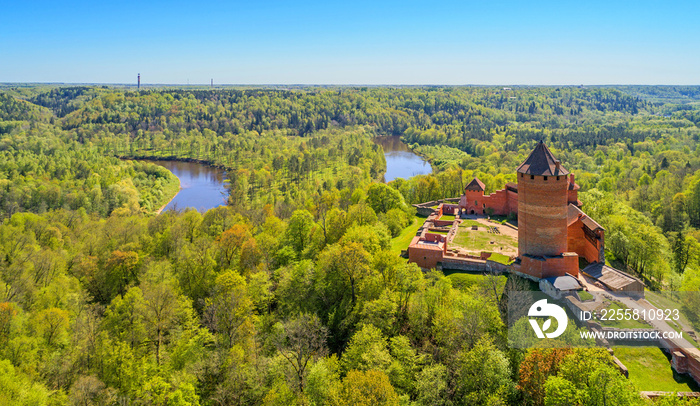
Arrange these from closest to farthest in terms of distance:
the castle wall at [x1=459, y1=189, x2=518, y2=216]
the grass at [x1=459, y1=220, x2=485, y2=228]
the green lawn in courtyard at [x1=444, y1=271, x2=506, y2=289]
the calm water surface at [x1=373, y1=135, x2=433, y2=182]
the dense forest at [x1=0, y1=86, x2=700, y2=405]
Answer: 1. the dense forest at [x1=0, y1=86, x2=700, y2=405]
2. the green lawn in courtyard at [x1=444, y1=271, x2=506, y2=289]
3. the grass at [x1=459, y1=220, x2=485, y2=228]
4. the castle wall at [x1=459, y1=189, x2=518, y2=216]
5. the calm water surface at [x1=373, y1=135, x2=433, y2=182]

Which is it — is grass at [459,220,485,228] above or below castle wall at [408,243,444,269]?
above

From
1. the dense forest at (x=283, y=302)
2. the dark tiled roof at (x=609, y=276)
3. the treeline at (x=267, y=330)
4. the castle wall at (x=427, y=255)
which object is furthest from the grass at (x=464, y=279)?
the dark tiled roof at (x=609, y=276)

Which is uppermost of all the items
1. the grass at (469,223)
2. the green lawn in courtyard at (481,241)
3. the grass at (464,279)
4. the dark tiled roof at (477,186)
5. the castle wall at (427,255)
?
the dark tiled roof at (477,186)

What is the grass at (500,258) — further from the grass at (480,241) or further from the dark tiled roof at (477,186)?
the dark tiled roof at (477,186)

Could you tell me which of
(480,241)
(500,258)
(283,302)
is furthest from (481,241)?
(283,302)

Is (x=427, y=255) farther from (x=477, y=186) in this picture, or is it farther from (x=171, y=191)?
(x=171, y=191)

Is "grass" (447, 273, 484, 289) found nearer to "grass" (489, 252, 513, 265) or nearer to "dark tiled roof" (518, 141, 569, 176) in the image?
"grass" (489, 252, 513, 265)

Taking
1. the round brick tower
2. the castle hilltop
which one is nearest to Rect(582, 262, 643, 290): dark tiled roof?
the castle hilltop
